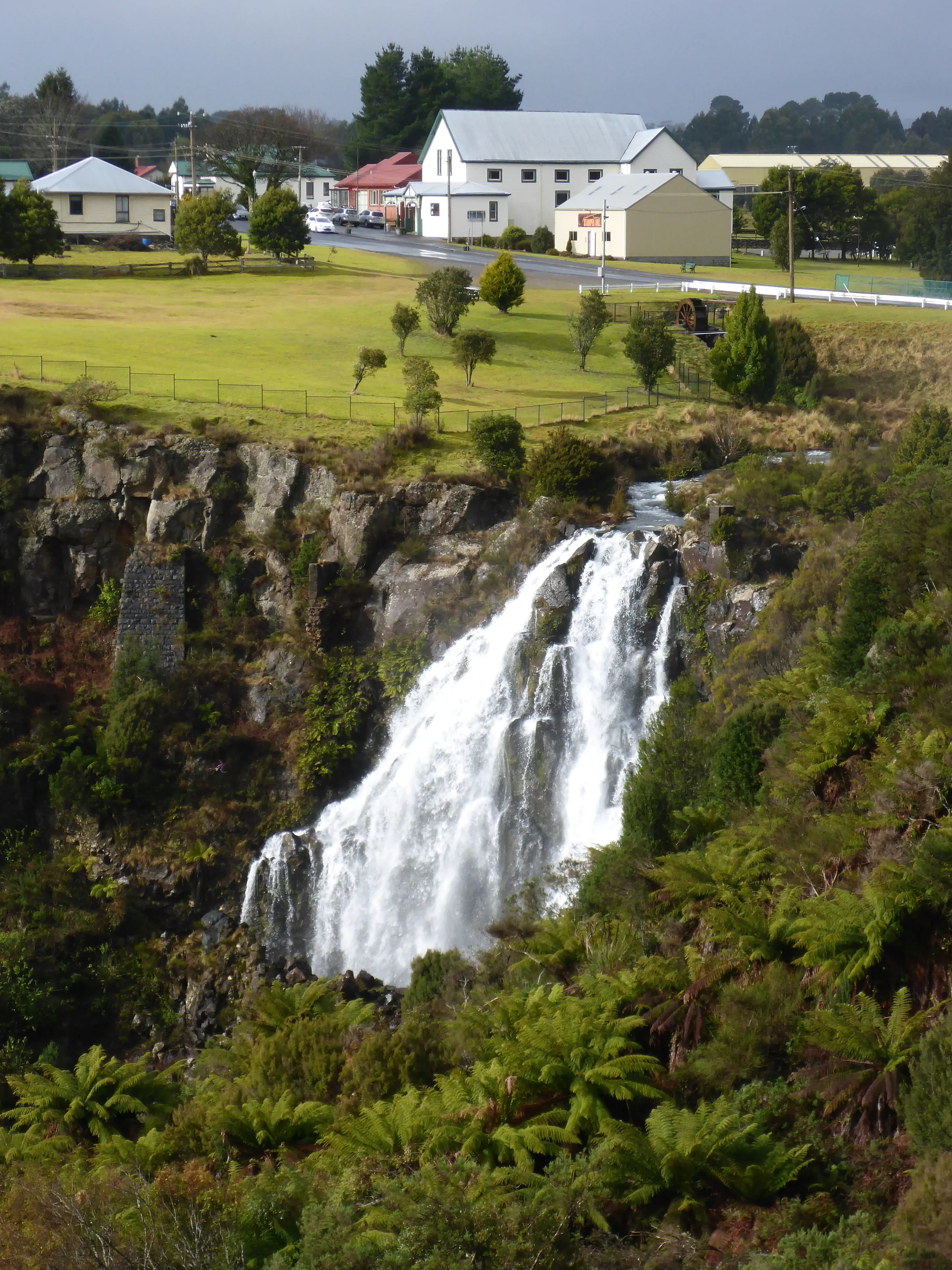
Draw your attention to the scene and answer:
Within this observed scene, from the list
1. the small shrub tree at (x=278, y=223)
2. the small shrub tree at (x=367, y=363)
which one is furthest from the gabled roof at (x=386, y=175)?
the small shrub tree at (x=367, y=363)

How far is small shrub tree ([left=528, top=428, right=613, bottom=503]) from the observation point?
3309 centimetres

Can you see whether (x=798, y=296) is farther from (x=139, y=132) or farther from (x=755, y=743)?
(x=139, y=132)

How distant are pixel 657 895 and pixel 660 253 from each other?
54.2 metres

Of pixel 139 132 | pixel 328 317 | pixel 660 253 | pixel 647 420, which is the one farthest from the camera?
pixel 139 132

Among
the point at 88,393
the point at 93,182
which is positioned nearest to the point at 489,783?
the point at 88,393

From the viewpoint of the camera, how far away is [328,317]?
5272cm

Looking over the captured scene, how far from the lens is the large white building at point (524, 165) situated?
79500 mm

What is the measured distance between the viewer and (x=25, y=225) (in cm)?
5884

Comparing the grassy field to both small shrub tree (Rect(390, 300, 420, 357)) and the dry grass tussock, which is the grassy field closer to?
the dry grass tussock

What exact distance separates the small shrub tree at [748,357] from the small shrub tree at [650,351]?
1.62 meters

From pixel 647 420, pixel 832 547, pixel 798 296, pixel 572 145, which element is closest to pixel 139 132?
pixel 572 145

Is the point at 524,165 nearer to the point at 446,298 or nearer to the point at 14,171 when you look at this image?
the point at 14,171

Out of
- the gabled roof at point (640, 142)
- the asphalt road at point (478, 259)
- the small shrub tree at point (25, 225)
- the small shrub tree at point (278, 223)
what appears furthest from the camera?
the gabled roof at point (640, 142)

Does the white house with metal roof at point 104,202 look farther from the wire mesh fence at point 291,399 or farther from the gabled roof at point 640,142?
the wire mesh fence at point 291,399
